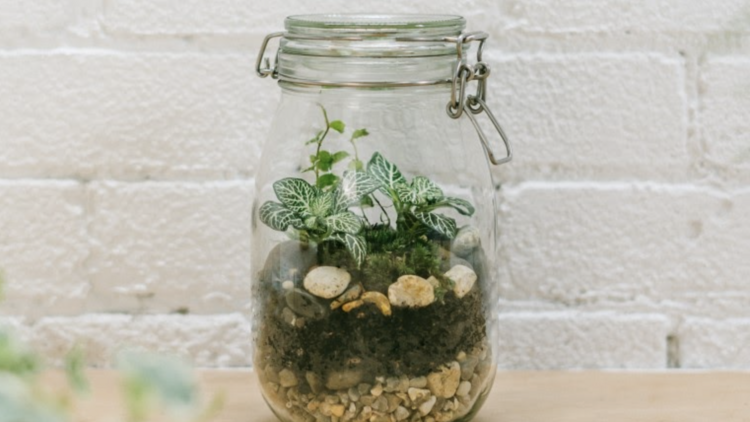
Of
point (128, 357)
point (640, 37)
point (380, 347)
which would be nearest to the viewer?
point (128, 357)

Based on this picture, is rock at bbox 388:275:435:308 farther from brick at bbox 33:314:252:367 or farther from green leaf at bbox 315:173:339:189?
brick at bbox 33:314:252:367

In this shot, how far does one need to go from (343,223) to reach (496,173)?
0.31m

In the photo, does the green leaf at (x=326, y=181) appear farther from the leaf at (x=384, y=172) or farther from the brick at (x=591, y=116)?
the brick at (x=591, y=116)

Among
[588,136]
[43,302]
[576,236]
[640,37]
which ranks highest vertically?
[640,37]

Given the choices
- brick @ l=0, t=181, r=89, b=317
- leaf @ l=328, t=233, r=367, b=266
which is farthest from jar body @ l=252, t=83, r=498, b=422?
brick @ l=0, t=181, r=89, b=317

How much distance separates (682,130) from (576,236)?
6.3 inches

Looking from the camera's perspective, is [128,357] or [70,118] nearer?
[128,357]

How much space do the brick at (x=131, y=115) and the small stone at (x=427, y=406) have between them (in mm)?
364

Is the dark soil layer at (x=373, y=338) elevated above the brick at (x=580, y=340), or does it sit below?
above

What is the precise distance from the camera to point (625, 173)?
969mm

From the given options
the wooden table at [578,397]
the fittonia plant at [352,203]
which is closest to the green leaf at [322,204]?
the fittonia plant at [352,203]

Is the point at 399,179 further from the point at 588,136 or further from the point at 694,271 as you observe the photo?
the point at 694,271

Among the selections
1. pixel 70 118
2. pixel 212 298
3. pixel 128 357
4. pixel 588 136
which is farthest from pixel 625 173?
pixel 128 357

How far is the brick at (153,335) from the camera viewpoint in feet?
3.26
